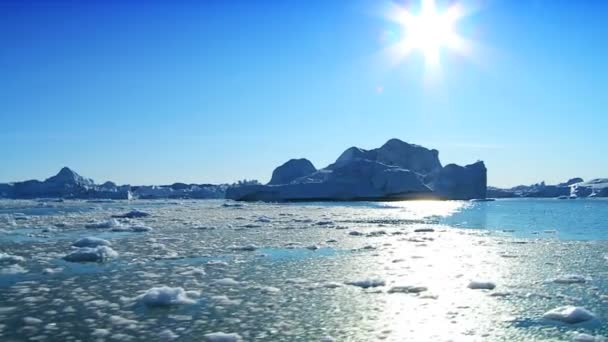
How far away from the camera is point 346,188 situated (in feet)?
220

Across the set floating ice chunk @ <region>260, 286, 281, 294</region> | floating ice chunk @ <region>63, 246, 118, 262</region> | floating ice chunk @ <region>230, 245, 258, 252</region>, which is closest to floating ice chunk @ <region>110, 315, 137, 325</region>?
floating ice chunk @ <region>260, 286, 281, 294</region>

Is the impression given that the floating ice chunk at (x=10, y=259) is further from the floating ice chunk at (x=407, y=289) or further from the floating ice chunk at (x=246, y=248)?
the floating ice chunk at (x=407, y=289)

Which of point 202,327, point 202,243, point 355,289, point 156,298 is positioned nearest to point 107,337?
point 202,327

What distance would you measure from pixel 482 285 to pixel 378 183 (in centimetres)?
5996

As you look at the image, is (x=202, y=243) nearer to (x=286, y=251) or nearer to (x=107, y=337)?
(x=286, y=251)

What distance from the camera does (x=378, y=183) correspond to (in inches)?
2675

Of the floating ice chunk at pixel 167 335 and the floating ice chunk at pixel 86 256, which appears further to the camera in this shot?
the floating ice chunk at pixel 86 256

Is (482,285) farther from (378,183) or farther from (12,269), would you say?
(378,183)

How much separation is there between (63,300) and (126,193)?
8044 centimetres

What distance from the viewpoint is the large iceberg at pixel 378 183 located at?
67.1 meters

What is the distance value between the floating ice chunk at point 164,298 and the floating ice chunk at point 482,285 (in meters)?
4.65

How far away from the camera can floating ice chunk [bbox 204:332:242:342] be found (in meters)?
5.50

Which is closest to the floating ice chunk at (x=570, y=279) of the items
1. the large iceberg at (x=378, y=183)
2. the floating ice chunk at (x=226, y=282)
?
the floating ice chunk at (x=226, y=282)

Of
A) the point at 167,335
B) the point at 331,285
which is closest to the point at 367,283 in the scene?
the point at 331,285
